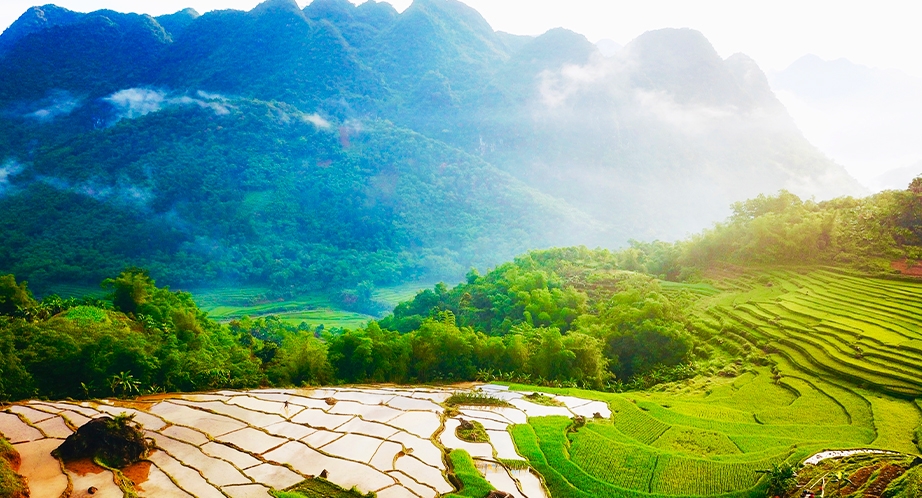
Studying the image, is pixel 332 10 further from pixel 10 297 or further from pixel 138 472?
pixel 138 472

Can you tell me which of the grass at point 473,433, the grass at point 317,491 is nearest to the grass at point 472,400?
the grass at point 473,433

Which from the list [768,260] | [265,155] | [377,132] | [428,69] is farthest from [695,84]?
[768,260]

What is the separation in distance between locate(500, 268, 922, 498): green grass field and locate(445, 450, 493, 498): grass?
1251 mm

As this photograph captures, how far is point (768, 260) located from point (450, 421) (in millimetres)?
23099

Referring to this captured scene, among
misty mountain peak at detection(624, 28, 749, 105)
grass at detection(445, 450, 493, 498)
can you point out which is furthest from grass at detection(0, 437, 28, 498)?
misty mountain peak at detection(624, 28, 749, 105)

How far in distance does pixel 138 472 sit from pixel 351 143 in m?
78.8

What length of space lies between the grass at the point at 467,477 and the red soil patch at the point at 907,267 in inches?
851

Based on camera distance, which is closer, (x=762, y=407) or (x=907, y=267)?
(x=762, y=407)

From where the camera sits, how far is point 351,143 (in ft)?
275

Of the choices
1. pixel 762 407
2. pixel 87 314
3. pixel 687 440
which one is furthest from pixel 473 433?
pixel 87 314

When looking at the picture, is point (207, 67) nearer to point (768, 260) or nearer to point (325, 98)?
point (325, 98)

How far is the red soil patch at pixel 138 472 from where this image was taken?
8.43m

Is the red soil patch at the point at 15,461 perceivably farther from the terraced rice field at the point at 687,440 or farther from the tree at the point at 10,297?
the tree at the point at 10,297

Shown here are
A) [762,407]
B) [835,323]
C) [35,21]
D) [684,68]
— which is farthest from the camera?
[684,68]
